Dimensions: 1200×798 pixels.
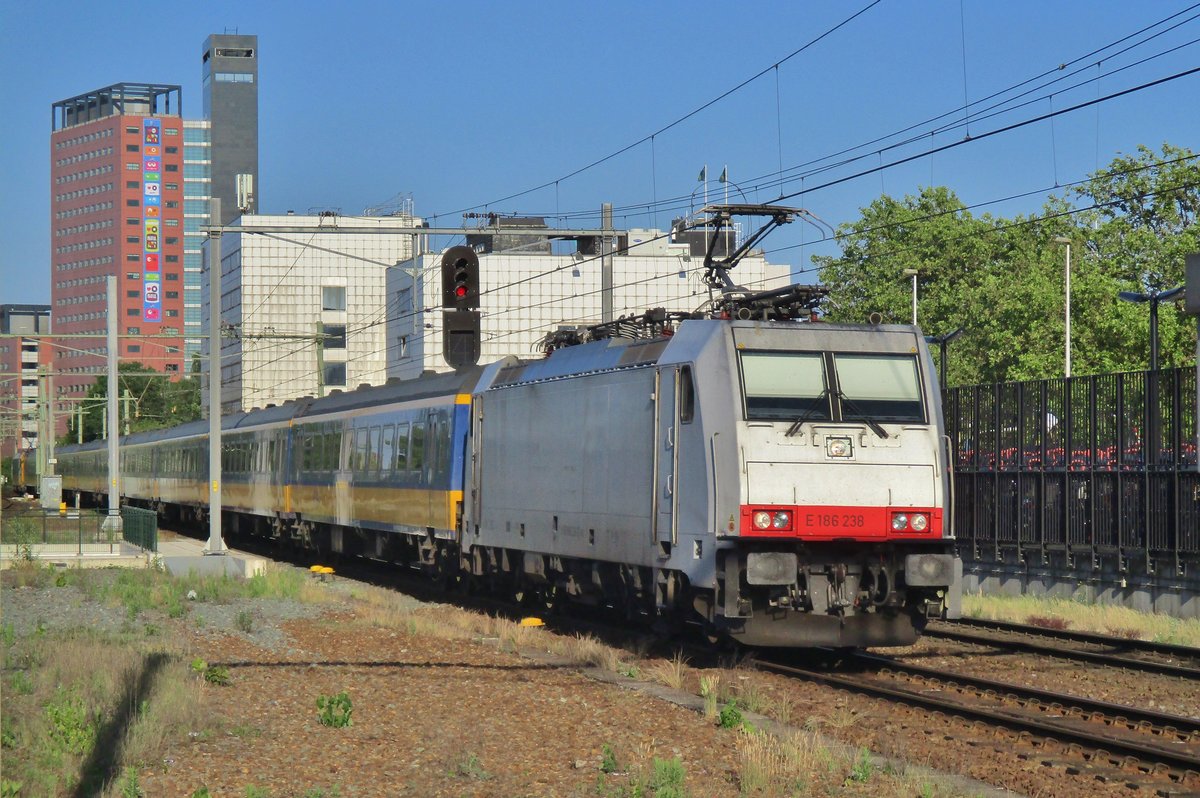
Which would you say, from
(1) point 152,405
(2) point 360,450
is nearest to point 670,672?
(2) point 360,450

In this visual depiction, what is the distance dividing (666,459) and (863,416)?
2.01 meters

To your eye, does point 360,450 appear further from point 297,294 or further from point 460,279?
point 297,294

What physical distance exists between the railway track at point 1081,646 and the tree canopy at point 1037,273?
73.1ft

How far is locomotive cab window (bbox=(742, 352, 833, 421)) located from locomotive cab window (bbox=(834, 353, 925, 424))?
21 centimetres

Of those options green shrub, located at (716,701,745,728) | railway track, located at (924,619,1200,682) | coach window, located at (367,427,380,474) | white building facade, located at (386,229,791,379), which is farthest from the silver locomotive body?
white building facade, located at (386,229,791,379)

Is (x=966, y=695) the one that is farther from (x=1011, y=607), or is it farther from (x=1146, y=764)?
(x=1011, y=607)

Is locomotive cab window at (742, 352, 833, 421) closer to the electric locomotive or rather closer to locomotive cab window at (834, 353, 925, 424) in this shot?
the electric locomotive

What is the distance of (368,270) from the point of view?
11119cm

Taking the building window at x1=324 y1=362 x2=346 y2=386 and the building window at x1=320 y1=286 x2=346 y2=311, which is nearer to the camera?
the building window at x1=324 y1=362 x2=346 y2=386

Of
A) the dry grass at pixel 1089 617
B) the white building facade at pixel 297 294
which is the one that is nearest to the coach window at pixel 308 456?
the dry grass at pixel 1089 617

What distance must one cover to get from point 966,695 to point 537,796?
568 cm

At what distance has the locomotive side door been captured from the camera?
15531 millimetres

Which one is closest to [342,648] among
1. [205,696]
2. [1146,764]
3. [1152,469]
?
[205,696]

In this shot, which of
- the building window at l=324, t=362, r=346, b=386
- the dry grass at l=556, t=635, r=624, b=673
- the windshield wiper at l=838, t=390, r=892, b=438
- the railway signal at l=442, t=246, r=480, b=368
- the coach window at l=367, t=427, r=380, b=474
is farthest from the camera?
the building window at l=324, t=362, r=346, b=386
